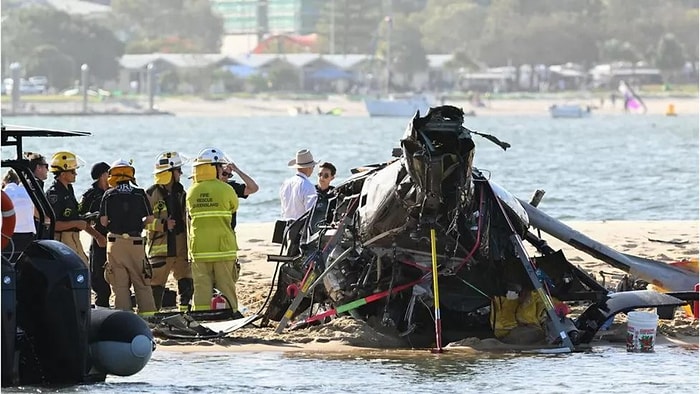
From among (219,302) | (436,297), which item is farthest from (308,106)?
(436,297)

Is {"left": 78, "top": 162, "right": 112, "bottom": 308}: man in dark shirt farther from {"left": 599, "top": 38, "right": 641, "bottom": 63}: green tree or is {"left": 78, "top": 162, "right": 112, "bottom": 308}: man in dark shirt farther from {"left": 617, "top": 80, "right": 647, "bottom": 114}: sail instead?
{"left": 599, "top": 38, "right": 641, "bottom": 63}: green tree

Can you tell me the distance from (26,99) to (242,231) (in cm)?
11305

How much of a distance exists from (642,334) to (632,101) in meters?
132

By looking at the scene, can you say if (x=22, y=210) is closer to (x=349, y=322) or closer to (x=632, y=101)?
(x=349, y=322)

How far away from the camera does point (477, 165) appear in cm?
6962

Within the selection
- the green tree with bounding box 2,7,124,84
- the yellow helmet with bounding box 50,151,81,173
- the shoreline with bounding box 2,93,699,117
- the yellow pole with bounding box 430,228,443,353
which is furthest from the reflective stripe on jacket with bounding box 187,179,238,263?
the green tree with bounding box 2,7,124,84

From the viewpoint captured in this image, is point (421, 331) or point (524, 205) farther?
point (524, 205)

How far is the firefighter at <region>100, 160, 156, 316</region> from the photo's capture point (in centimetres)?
1677

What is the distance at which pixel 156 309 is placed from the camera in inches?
690

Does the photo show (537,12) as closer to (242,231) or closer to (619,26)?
(619,26)

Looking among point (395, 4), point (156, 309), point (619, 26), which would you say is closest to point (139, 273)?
point (156, 309)

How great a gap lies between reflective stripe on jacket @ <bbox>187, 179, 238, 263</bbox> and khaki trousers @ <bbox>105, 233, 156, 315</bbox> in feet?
1.71

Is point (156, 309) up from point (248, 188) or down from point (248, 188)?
down

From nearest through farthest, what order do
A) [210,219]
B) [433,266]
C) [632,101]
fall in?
[433,266], [210,219], [632,101]
